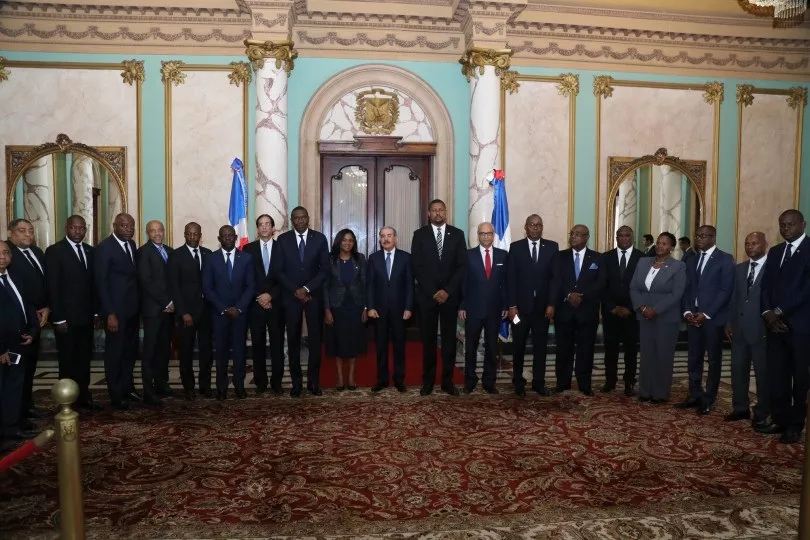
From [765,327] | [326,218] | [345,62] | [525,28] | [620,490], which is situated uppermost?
[525,28]

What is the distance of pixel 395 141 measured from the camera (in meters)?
8.93

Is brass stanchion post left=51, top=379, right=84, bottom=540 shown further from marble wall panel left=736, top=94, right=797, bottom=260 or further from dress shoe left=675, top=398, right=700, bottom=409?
marble wall panel left=736, top=94, right=797, bottom=260

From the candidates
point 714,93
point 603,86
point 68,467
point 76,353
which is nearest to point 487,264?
point 76,353

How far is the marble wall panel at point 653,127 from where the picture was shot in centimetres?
921

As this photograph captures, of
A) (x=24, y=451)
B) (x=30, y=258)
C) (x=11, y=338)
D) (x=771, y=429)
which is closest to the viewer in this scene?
(x=24, y=451)

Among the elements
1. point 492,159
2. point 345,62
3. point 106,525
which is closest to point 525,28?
point 492,159

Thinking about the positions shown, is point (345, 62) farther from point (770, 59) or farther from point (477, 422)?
point (770, 59)

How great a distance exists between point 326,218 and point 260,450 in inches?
212

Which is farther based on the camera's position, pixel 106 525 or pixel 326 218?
pixel 326 218

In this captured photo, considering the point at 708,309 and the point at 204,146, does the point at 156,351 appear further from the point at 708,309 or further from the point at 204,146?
the point at 708,309

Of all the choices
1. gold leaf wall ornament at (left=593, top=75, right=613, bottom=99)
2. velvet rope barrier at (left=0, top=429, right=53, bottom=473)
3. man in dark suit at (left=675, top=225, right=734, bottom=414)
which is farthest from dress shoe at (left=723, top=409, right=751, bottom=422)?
gold leaf wall ornament at (left=593, top=75, right=613, bottom=99)

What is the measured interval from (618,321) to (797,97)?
6685 mm

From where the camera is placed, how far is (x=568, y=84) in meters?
9.04

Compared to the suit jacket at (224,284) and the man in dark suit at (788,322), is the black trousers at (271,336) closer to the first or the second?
the suit jacket at (224,284)
